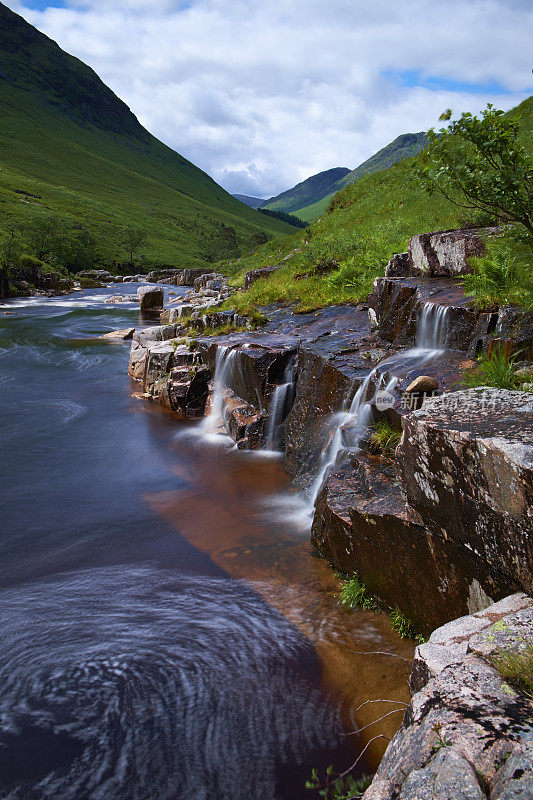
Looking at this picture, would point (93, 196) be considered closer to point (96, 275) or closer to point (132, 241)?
point (132, 241)

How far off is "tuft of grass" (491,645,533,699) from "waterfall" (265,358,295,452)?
9.81 meters

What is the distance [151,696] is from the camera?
540cm

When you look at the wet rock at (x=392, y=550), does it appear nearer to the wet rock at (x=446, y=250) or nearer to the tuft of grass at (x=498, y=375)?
the tuft of grass at (x=498, y=375)

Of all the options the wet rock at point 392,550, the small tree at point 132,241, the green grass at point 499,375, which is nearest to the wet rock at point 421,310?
the green grass at point 499,375

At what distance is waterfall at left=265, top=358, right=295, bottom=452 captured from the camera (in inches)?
511

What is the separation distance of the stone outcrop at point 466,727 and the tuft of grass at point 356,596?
285 centimetres

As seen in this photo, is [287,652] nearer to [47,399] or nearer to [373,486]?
[373,486]

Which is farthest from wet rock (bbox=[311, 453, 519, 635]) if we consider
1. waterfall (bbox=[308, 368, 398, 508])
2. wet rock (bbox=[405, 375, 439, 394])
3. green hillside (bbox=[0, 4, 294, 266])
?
green hillside (bbox=[0, 4, 294, 266])

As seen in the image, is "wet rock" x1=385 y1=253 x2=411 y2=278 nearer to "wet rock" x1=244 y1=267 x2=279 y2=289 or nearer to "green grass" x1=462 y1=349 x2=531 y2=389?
"green grass" x1=462 y1=349 x2=531 y2=389

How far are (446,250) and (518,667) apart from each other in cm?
1131

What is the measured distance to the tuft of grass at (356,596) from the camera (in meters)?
6.54

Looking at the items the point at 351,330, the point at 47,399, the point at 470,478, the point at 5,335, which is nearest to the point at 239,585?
the point at 470,478

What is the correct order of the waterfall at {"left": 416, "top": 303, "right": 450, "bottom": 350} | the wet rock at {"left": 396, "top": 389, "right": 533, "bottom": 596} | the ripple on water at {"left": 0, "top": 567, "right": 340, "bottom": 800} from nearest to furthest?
the wet rock at {"left": 396, "top": 389, "right": 533, "bottom": 596}, the ripple on water at {"left": 0, "top": 567, "right": 340, "bottom": 800}, the waterfall at {"left": 416, "top": 303, "right": 450, "bottom": 350}

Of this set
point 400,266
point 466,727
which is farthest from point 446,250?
point 466,727
